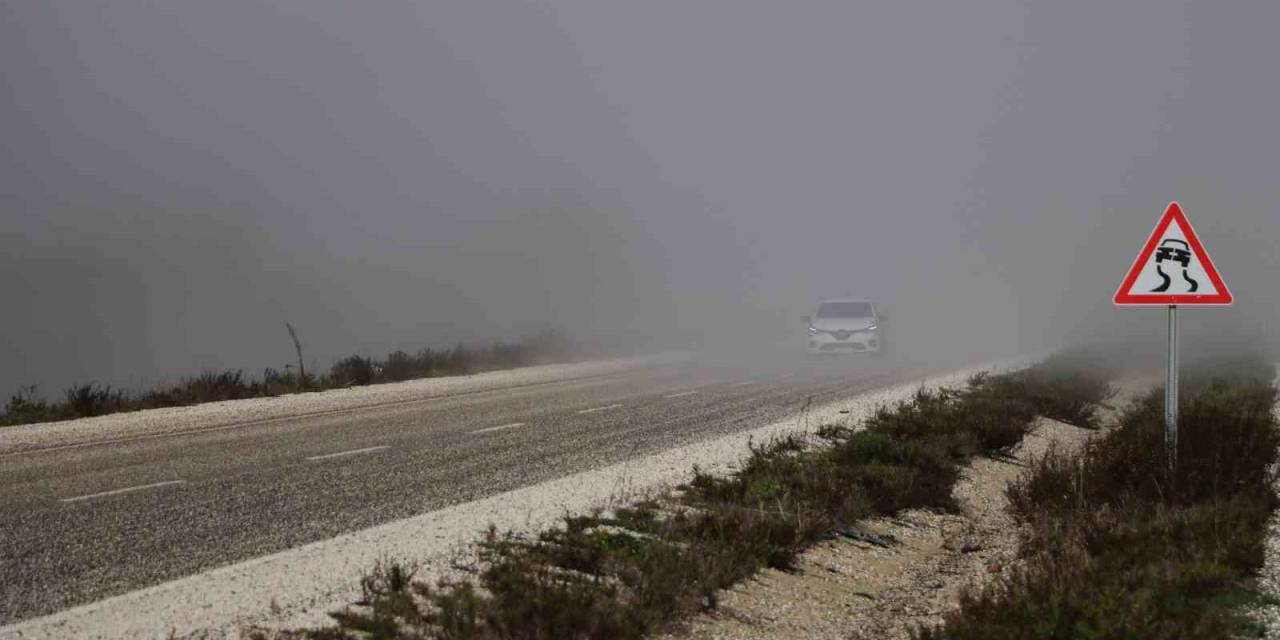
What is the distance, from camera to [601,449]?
13102mm

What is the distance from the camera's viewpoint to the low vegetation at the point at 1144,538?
5383 millimetres

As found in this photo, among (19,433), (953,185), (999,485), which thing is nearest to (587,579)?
(999,485)

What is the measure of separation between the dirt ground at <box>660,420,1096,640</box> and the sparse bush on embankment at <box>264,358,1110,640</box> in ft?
0.49

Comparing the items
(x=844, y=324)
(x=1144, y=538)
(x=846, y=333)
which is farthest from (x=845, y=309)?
(x=1144, y=538)

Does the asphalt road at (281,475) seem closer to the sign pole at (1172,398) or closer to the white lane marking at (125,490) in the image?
the white lane marking at (125,490)

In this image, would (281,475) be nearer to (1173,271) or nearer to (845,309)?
(1173,271)

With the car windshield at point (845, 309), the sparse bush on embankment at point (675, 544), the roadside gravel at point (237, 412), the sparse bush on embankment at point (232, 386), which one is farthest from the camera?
the car windshield at point (845, 309)

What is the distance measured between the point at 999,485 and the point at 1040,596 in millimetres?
6013

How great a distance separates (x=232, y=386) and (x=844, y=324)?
16357 mm

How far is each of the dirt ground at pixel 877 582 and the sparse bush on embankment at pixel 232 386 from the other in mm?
14158

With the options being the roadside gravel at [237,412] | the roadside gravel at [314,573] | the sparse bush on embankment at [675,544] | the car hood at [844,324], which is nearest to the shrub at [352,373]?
the roadside gravel at [237,412]

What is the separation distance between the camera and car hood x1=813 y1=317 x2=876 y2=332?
31656mm

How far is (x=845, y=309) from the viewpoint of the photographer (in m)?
32.9

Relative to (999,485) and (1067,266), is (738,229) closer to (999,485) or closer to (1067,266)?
(1067,266)
